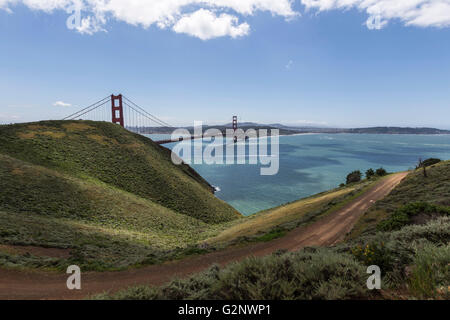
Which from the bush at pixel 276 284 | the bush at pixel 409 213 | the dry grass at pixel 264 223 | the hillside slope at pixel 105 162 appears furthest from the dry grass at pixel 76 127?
the bush at pixel 409 213

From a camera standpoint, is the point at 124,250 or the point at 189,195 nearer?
the point at 124,250

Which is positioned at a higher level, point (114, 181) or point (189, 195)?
point (114, 181)

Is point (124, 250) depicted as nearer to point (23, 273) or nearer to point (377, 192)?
point (23, 273)

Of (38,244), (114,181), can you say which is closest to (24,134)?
(114,181)

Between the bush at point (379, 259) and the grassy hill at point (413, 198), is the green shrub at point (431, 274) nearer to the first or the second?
the bush at point (379, 259)

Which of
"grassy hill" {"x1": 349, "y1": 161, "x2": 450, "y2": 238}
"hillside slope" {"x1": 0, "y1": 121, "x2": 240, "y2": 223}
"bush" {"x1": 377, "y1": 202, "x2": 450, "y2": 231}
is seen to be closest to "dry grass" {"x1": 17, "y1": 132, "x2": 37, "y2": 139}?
"hillside slope" {"x1": 0, "y1": 121, "x2": 240, "y2": 223}

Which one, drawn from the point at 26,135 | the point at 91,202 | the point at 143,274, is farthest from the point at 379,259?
the point at 26,135

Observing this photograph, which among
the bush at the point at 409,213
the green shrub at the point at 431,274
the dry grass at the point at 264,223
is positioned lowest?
the dry grass at the point at 264,223
